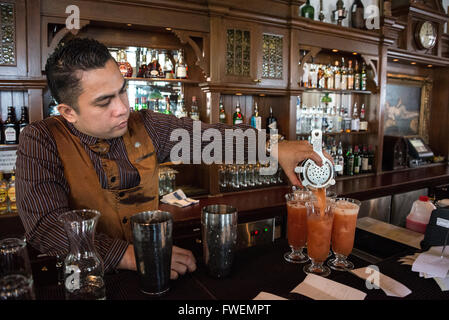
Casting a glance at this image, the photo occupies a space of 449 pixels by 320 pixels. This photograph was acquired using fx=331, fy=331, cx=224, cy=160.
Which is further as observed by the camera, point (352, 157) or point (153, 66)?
point (352, 157)

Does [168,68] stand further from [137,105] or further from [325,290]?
[325,290]

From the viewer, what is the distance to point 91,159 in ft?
4.57

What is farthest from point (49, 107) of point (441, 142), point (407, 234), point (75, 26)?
point (441, 142)

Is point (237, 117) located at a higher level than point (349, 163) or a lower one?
higher

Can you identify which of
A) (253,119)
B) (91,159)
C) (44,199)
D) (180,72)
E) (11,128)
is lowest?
(44,199)

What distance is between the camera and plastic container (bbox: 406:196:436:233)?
5.39 ft

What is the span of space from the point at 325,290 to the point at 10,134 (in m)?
2.32

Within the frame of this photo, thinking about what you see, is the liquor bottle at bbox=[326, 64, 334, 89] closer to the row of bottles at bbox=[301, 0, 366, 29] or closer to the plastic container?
the row of bottles at bbox=[301, 0, 366, 29]

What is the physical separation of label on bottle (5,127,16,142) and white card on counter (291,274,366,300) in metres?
2.24

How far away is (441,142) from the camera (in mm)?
5039

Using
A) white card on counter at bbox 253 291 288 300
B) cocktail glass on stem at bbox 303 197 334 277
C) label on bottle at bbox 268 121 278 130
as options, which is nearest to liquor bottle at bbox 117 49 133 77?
label on bottle at bbox 268 121 278 130

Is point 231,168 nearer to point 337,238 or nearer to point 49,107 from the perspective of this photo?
point 49,107

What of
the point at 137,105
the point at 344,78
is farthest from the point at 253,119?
the point at 344,78

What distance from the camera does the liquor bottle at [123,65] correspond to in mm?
2697
